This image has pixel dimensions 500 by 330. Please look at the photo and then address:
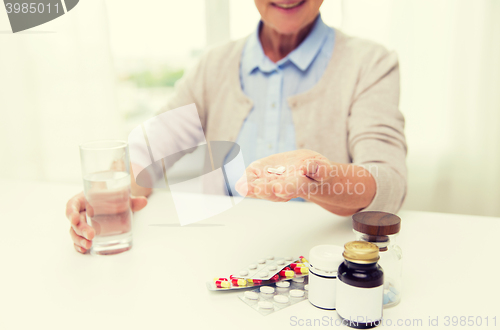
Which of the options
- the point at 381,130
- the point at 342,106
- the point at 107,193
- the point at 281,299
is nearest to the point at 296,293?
the point at 281,299

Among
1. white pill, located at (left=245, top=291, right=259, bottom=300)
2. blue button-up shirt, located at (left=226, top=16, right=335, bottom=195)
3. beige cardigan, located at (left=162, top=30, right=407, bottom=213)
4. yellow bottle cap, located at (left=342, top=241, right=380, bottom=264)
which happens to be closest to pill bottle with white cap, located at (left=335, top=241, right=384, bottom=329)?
yellow bottle cap, located at (left=342, top=241, right=380, bottom=264)

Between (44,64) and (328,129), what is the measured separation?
121 cm

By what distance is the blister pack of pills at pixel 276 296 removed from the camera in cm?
50

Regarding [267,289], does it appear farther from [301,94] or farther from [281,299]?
[301,94]

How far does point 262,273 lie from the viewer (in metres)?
0.56

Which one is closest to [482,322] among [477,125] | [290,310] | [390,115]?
[290,310]

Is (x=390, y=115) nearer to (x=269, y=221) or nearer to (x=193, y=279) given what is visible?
(x=269, y=221)

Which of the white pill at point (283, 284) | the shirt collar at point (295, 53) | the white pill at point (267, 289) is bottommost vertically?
the white pill at point (283, 284)

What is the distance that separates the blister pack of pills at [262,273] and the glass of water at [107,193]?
0.21 metres

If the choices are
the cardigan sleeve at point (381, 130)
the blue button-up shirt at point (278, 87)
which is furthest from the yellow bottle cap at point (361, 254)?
the blue button-up shirt at point (278, 87)

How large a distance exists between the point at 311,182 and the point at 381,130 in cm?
39

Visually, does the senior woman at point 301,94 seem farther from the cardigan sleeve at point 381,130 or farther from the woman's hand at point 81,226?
the woman's hand at point 81,226

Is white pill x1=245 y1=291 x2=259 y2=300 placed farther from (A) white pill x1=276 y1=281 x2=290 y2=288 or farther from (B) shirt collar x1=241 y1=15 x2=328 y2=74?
(B) shirt collar x1=241 y1=15 x2=328 y2=74

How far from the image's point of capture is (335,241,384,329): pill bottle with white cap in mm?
434
